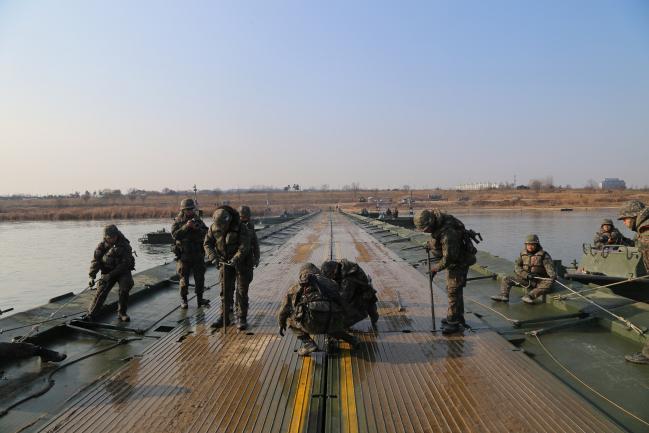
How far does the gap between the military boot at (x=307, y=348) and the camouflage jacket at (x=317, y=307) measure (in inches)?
12.2

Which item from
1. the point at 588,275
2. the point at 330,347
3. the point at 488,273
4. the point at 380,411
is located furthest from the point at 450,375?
the point at 588,275

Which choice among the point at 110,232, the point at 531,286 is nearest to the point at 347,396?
the point at 110,232

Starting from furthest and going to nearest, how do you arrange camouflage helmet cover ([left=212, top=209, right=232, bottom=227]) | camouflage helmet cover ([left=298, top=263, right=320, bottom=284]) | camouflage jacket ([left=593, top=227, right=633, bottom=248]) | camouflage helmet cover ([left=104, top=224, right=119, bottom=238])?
camouflage jacket ([left=593, top=227, right=633, bottom=248]), camouflage helmet cover ([left=104, top=224, right=119, bottom=238]), camouflage helmet cover ([left=212, top=209, right=232, bottom=227]), camouflage helmet cover ([left=298, top=263, right=320, bottom=284])

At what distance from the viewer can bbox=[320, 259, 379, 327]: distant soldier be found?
7.25m

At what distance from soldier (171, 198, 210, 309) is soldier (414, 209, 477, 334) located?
16.3 feet

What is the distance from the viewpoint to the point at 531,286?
9773 millimetres

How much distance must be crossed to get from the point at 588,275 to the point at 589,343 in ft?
33.0

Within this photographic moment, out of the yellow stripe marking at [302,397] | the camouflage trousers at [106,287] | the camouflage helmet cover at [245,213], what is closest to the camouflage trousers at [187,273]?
the camouflage trousers at [106,287]

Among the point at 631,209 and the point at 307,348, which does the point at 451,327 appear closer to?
the point at 307,348

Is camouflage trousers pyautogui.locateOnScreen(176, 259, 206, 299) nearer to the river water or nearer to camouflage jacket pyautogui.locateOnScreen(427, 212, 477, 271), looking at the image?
camouflage jacket pyautogui.locateOnScreen(427, 212, 477, 271)

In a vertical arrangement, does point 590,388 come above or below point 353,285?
below

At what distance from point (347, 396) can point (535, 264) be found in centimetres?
621

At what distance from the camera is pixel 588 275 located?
1612cm

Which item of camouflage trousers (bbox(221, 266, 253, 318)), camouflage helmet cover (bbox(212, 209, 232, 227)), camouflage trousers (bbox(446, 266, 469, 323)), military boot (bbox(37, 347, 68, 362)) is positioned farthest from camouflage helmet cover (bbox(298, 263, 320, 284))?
military boot (bbox(37, 347, 68, 362))
